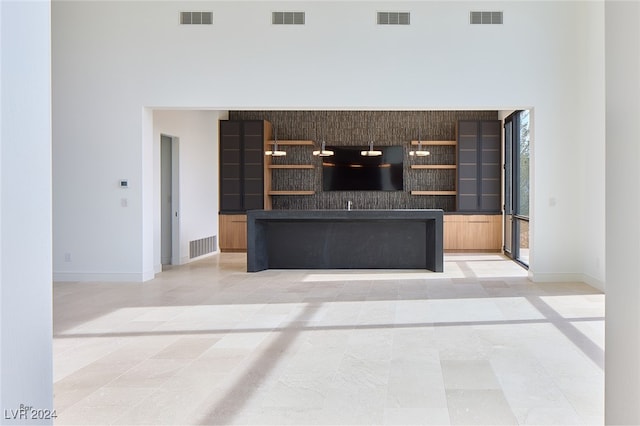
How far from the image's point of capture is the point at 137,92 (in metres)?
8.42

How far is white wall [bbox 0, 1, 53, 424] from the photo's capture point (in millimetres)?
1521

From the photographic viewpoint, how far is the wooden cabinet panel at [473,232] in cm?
1245

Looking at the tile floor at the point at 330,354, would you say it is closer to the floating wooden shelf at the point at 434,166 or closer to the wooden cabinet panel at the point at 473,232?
the wooden cabinet panel at the point at 473,232

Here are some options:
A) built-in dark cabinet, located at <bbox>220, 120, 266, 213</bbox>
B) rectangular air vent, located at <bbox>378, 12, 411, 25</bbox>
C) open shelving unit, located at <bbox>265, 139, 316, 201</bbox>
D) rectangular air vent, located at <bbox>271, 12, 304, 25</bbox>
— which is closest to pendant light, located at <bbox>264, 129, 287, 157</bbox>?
open shelving unit, located at <bbox>265, 139, 316, 201</bbox>

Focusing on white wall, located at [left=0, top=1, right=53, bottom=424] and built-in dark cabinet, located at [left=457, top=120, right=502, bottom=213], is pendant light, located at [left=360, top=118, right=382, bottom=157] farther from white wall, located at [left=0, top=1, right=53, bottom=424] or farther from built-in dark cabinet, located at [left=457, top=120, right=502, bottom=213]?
white wall, located at [left=0, top=1, right=53, bottom=424]

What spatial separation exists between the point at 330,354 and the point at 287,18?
5595mm

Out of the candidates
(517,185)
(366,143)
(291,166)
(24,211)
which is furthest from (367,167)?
(24,211)

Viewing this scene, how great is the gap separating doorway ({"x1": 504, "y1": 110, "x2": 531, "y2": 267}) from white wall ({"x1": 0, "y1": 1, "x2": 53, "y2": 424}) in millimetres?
9022

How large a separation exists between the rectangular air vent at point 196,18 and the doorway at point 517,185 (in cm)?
535

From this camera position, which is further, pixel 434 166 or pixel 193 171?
pixel 434 166

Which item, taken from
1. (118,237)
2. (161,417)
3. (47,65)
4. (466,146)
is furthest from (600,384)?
(466,146)

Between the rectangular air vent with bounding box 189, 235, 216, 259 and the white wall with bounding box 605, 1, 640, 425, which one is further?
the rectangular air vent with bounding box 189, 235, 216, 259

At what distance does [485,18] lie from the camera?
8281mm

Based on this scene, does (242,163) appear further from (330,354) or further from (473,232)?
(330,354)
